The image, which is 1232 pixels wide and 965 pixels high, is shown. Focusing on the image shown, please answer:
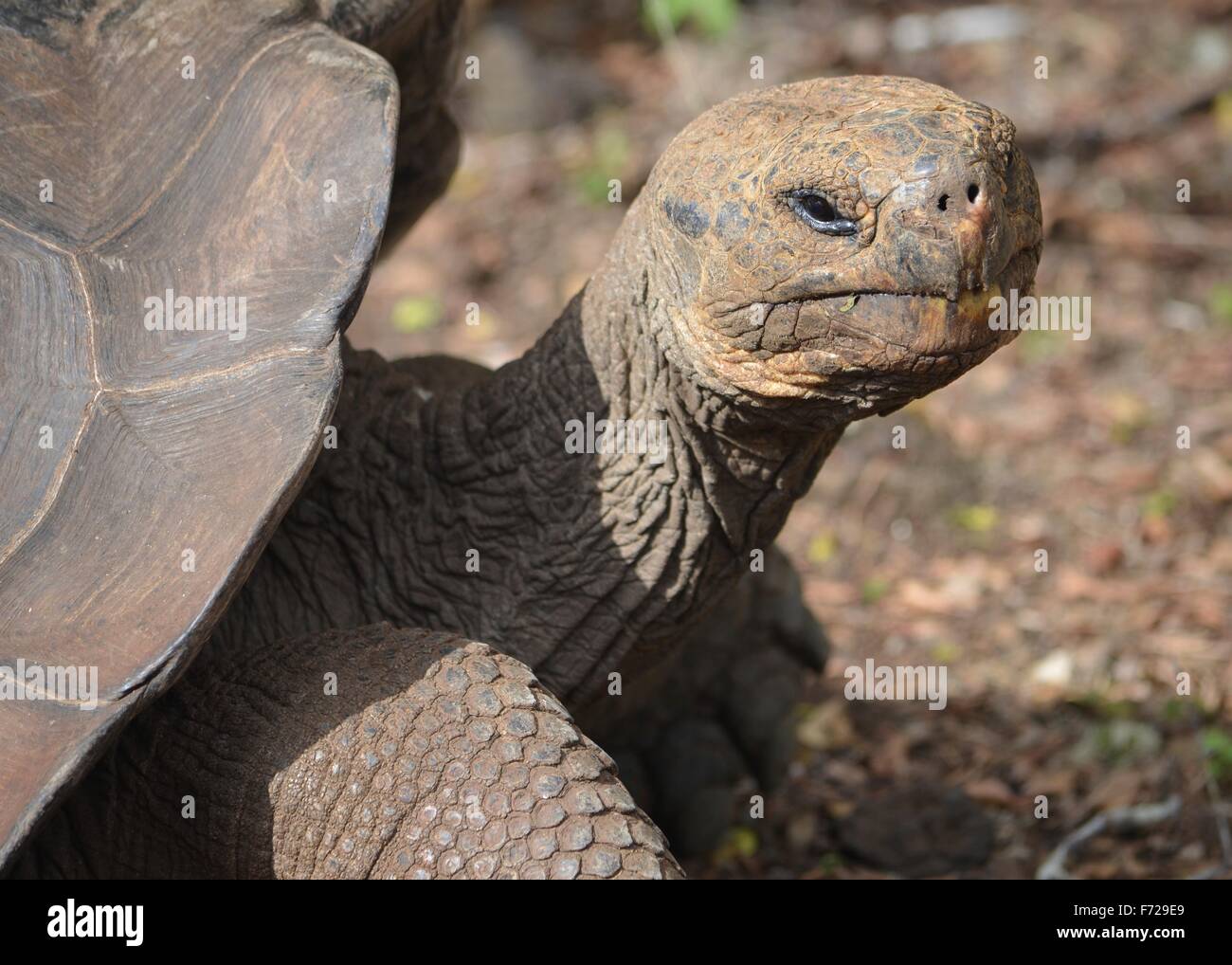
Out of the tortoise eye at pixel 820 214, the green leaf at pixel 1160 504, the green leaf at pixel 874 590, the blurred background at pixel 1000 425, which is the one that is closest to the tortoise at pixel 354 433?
the tortoise eye at pixel 820 214

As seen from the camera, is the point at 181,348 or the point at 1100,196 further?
the point at 1100,196

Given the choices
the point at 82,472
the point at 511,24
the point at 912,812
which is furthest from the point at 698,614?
the point at 511,24

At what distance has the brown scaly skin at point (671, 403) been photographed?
8.21 feet

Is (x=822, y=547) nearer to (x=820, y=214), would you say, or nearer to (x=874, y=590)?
(x=874, y=590)

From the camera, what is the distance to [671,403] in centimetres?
305

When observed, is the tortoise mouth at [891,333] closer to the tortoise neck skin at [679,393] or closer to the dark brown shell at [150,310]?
the tortoise neck skin at [679,393]

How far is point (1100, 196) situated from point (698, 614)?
483 cm

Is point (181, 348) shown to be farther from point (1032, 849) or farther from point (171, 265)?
point (1032, 849)

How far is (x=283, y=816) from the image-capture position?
2.66 m

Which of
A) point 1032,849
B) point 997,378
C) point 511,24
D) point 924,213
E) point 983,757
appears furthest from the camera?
point 511,24

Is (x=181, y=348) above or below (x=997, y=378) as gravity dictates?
below

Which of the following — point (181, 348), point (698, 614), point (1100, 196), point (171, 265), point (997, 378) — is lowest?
point (698, 614)

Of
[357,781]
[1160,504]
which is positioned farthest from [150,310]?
[1160,504]

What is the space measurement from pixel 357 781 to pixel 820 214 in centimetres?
136
